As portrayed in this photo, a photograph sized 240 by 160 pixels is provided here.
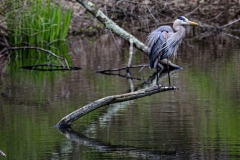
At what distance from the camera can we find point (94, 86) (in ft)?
35.9

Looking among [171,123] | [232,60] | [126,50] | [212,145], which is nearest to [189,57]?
[232,60]

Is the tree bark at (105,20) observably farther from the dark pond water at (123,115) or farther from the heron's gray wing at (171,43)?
the heron's gray wing at (171,43)

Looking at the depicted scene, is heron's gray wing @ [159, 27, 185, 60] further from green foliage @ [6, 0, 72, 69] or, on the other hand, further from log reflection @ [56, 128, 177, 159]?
green foliage @ [6, 0, 72, 69]

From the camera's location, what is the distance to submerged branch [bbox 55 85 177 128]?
7621 mm

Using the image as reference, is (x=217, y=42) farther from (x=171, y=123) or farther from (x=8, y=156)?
(x=8, y=156)

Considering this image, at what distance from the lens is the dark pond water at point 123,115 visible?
675cm

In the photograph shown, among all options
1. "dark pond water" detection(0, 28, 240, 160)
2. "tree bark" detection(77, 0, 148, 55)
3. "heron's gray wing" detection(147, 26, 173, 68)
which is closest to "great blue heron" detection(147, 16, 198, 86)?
"heron's gray wing" detection(147, 26, 173, 68)

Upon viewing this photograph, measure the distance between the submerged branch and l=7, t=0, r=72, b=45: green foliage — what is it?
6.83 metres

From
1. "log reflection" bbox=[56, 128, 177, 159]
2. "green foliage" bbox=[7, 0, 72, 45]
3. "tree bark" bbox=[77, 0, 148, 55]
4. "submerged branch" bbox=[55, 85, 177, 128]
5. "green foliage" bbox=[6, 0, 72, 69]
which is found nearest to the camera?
"log reflection" bbox=[56, 128, 177, 159]

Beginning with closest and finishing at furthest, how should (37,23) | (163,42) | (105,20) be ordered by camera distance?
(163,42) < (105,20) < (37,23)

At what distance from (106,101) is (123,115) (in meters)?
0.92

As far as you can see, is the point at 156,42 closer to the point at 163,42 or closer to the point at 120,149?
the point at 163,42

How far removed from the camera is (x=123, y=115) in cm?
857

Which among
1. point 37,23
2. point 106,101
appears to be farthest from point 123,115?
point 37,23
